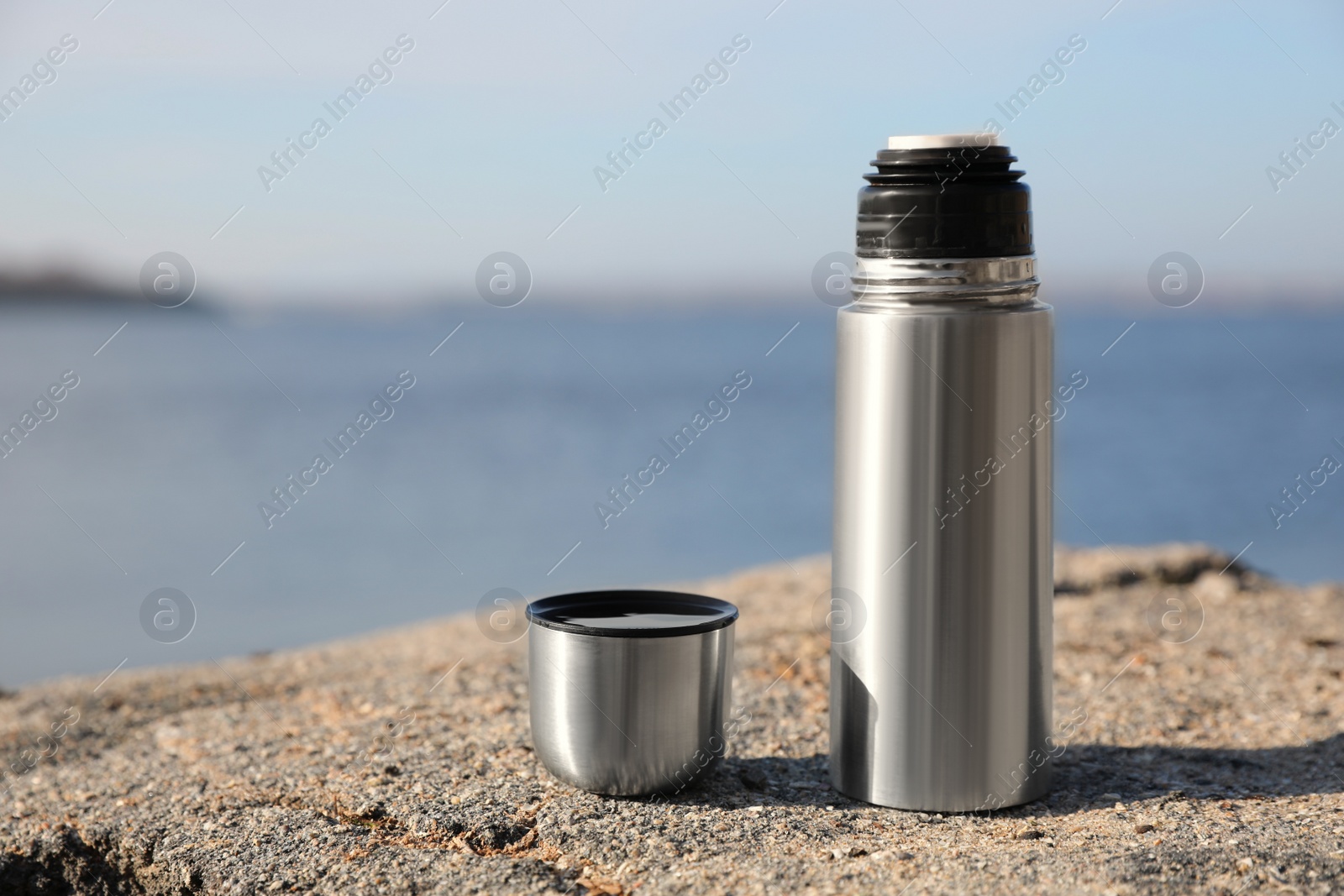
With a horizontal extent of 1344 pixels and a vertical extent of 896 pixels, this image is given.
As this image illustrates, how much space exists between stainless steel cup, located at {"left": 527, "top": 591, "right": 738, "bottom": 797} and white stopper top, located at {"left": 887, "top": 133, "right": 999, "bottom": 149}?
1.45 meters

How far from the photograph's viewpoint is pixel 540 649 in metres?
3.39

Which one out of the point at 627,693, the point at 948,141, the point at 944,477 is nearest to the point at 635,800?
the point at 627,693

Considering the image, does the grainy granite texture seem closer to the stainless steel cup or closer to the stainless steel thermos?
the stainless steel cup

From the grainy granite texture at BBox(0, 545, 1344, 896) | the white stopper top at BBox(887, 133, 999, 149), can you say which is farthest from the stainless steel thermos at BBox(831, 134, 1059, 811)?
the grainy granite texture at BBox(0, 545, 1344, 896)

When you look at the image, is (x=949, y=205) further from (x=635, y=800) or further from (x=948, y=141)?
(x=635, y=800)

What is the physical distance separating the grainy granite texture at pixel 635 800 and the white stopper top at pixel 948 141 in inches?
75.4

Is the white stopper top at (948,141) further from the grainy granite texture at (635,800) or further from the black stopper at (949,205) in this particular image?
the grainy granite texture at (635,800)

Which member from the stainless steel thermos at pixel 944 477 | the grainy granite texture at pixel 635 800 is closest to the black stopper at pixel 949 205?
the stainless steel thermos at pixel 944 477

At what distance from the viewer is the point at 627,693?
3277 mm

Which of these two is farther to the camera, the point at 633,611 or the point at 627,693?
the point at 633,611

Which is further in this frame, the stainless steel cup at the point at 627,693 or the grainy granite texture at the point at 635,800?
the stainless steel cup at the point at 627,693

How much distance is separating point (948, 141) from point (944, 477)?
0.94 m

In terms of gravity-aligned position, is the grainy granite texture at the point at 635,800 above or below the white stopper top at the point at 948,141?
below

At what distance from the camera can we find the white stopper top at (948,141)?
328 cm
